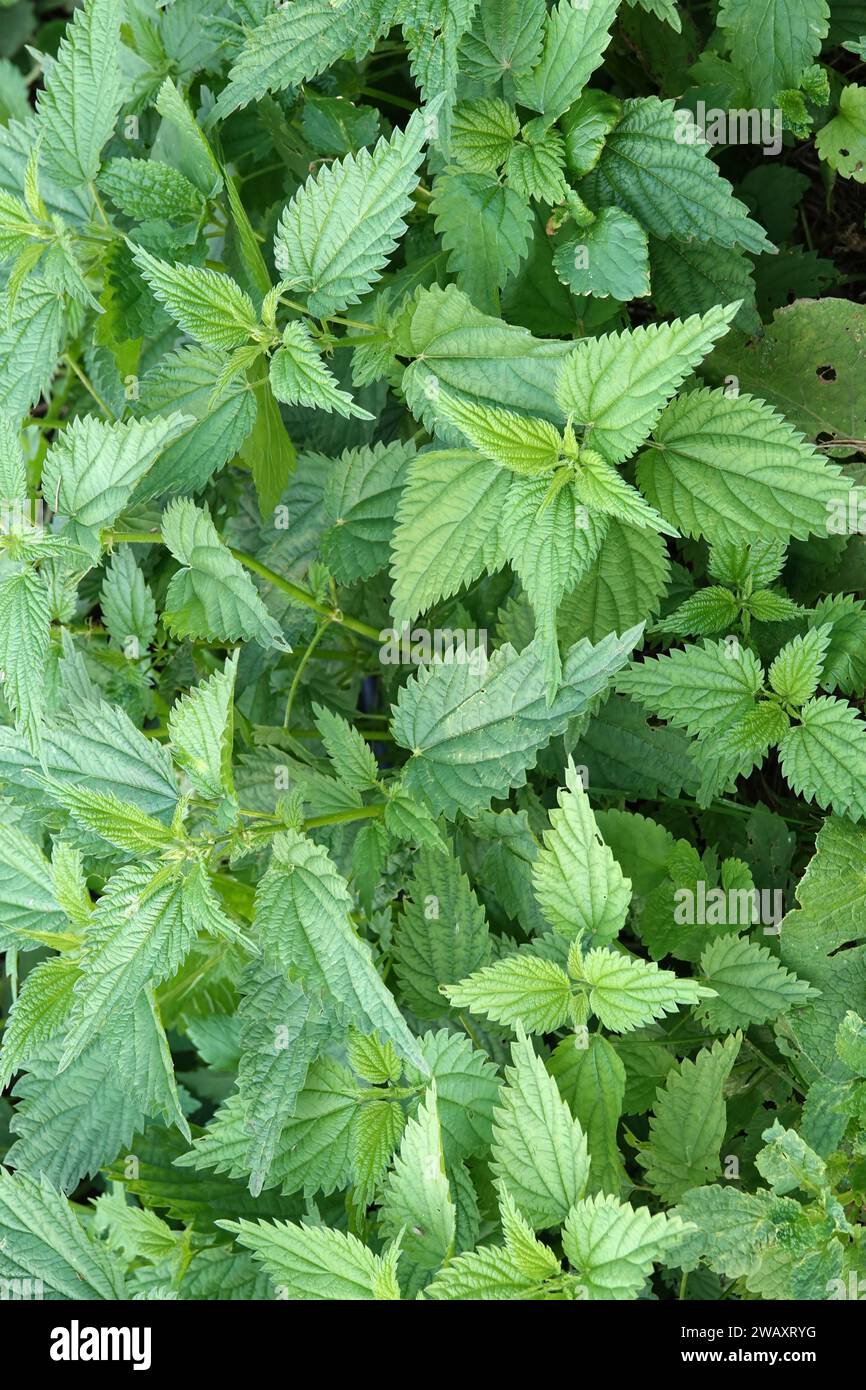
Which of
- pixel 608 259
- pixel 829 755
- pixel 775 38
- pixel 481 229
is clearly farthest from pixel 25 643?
pixel 775 38

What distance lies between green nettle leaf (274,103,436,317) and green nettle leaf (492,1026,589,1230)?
91 cm

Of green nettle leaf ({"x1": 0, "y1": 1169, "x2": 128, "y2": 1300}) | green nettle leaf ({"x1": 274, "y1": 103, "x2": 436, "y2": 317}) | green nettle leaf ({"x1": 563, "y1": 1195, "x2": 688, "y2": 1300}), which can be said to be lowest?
green nettle leaf ({"x1": 0, "y1": 1169, "x2": 128, "y2": 1300})

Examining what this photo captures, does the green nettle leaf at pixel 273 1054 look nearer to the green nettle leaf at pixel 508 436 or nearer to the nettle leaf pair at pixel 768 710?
the nettle leaf pair at pixel 768 710

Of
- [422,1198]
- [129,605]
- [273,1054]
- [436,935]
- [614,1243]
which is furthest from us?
[129,605]

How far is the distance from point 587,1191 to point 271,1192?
51 cm

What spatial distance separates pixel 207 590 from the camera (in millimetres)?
1593

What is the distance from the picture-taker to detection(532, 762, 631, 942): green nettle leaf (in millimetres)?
1396

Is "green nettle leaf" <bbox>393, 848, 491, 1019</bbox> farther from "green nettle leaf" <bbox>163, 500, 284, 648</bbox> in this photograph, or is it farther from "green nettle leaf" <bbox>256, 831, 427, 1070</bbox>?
"green nettle leaf" <bbox>163, 500, 284, 648</bbox>

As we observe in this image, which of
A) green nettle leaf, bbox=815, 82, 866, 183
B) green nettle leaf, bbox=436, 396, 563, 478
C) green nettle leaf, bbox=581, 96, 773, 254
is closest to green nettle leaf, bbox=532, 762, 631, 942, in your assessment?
green nettle leaf, bbox=436, 396, 563, 478

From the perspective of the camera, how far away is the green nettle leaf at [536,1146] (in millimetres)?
1350

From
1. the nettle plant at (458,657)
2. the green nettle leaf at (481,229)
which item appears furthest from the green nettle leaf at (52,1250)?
the green nettle leaf at (481,229)

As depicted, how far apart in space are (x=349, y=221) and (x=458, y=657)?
0.54 m

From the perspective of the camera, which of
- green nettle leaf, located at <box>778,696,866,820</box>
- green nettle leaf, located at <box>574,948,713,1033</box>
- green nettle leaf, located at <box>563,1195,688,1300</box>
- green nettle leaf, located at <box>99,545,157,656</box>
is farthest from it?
green nettle leaf, located at <box>99,545,157,656</box>

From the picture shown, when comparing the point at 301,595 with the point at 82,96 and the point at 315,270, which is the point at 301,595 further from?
→ the point at 82,96
